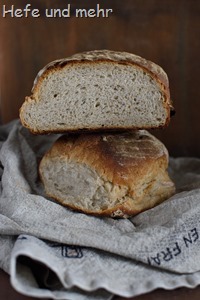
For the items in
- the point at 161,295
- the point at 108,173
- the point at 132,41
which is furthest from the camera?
the point at 132,41

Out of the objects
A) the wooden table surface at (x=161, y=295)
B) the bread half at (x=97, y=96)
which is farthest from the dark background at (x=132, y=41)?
the wooden table surface at (x=161, y=295)

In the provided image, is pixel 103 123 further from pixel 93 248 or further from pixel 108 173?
pixel 93 248

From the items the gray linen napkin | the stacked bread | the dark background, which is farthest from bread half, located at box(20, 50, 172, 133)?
the dark background

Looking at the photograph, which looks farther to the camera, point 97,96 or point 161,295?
point 97,96

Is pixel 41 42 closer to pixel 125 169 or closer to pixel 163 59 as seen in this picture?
pixel 163 59

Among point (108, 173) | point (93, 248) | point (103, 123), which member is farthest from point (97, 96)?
point (93, 248)

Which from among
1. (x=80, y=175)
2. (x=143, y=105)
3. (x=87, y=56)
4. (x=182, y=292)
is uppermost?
(x=87, y=56)

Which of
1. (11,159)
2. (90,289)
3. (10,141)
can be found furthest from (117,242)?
(10,141)

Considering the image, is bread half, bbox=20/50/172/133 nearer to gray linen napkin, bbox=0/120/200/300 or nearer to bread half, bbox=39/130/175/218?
bread half, bbox=39/130/175/218
